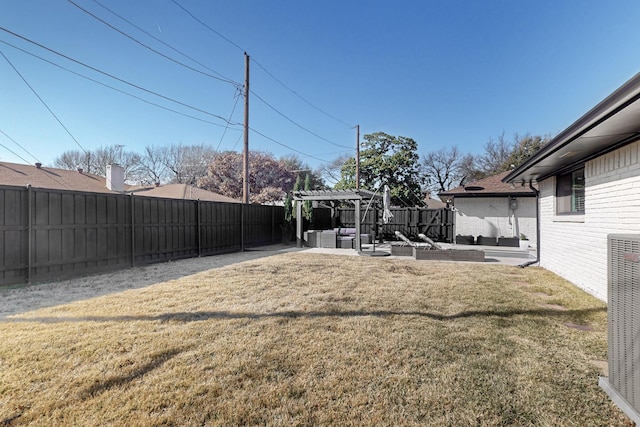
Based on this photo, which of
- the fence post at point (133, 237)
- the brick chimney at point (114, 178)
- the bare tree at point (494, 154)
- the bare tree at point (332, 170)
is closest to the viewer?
the fence post at point (133, 237)

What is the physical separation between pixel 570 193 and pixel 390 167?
1726cm

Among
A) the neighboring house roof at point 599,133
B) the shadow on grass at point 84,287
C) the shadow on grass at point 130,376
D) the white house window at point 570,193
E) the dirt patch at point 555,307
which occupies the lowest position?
the dirt patch at point 555,307

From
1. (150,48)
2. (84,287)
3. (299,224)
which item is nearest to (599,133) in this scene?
(84,287)

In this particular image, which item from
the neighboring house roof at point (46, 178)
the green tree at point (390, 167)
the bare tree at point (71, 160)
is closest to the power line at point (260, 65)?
the green tree at point (390, 167)

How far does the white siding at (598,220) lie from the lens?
385 cm

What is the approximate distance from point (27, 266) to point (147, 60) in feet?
27.8

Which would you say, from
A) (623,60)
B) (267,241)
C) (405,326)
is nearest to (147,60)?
(267,241)

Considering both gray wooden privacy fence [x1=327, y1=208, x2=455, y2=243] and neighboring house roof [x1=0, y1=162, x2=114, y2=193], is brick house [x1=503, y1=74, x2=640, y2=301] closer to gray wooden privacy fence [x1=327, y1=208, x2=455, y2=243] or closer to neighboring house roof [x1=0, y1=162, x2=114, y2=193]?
gray wooden privacy fence [x1=327, y1=208, x2=455, y2=243]

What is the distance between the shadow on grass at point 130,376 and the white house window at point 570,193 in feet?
23.2

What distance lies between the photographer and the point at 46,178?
587 inches

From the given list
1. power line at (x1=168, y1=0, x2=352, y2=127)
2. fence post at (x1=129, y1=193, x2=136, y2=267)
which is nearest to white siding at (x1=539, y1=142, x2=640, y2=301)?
fence post at (x1=129, y1=193, x2=136, y2=267)

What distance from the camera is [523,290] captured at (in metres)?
5.08

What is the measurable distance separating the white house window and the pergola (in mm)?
5628

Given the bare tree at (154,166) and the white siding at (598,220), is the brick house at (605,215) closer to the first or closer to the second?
the white siding at (598,220)
